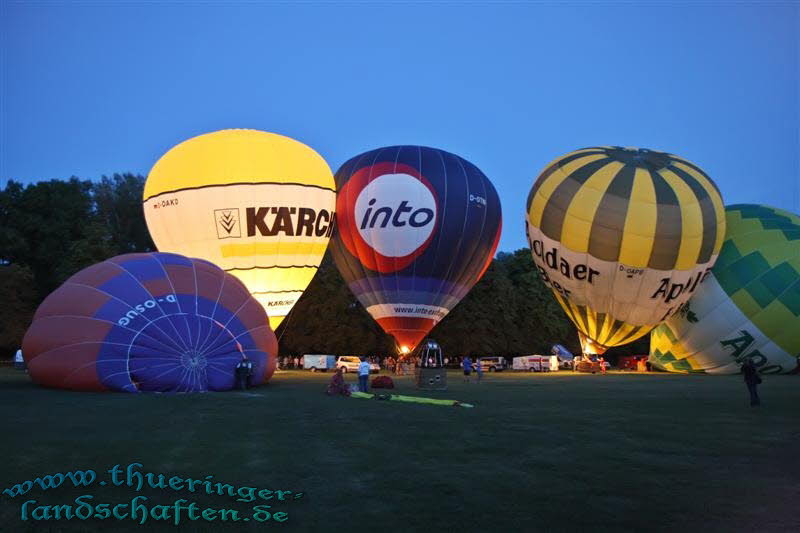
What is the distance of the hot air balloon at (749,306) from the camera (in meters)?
29.4

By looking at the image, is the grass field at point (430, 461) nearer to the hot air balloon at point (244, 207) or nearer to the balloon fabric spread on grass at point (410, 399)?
the balloon fabric spread on grass at point (410, 399)

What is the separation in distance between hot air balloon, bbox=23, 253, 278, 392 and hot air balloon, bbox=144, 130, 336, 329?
27.6ft

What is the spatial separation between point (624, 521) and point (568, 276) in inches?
946

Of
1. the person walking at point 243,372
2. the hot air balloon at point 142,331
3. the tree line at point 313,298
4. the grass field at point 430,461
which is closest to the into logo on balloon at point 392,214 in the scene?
the hot air balloon at point 142,331

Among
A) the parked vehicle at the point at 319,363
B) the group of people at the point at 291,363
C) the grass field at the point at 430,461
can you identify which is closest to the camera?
the grass field at the point at 430,461

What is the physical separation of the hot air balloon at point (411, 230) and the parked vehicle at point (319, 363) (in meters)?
10.1

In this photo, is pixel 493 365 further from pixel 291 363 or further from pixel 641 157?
pixel 641 157

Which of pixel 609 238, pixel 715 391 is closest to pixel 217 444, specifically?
pixel 715 391

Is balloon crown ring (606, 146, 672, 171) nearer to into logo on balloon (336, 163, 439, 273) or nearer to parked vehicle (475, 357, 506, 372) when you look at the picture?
into logo on balloon (336, 163, 439, 273)

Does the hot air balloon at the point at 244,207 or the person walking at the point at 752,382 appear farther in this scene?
the hot air balloon at the point at 244,207

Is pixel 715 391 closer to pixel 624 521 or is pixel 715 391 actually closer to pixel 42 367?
pixel 624 521

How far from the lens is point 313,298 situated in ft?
165

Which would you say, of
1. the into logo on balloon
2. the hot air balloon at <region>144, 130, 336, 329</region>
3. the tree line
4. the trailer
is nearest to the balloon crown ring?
the into logo on balloon

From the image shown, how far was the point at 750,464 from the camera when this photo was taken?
8.60 m
